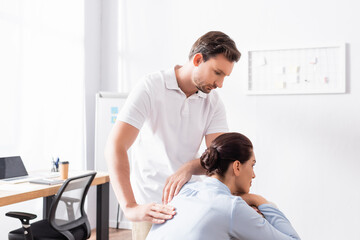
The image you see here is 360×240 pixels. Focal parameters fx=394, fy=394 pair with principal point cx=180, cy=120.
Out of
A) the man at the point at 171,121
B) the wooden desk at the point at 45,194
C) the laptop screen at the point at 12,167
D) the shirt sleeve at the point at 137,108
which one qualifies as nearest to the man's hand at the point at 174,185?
the man at the point at 171,121

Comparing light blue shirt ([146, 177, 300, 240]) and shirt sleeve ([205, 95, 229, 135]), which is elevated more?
shirt sleeve ([205, 95, 229, 135])

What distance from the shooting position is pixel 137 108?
137 centimetres

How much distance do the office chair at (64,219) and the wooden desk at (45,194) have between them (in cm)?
10

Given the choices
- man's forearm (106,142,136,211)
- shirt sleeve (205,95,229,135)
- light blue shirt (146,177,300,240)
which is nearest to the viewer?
light blue shirt (146,177,300,240)

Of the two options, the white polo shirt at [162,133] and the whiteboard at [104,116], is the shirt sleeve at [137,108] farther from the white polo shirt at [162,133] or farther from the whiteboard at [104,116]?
the whiteboard at [104,116]

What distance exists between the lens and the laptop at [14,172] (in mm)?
2789

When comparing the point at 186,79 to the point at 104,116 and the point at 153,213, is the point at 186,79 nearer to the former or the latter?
the point at 153,213

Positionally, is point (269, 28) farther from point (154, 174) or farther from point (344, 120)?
point (154, 174)

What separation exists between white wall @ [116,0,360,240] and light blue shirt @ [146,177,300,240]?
2.43 meters

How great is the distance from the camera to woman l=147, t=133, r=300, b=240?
3.56 feet

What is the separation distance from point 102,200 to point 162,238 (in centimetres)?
203

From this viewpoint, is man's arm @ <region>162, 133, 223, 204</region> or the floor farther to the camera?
the floor

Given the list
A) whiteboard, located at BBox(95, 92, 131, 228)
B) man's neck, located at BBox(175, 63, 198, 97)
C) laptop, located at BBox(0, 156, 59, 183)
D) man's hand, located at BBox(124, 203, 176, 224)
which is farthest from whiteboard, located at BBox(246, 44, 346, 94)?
man's hand, located at BBox(124, 203, 176, 224)

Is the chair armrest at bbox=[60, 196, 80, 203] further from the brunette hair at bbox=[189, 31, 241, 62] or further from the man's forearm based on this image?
the brunette hair at bbox=[189, 31, 241, 62]
